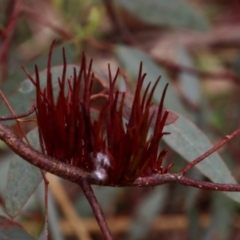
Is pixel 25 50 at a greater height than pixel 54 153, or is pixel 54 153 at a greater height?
pixel 54 153

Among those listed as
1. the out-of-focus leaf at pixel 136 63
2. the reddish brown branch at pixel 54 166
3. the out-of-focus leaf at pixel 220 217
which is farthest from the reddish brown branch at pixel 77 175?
the out-of-focus leaf at pixel 220 217

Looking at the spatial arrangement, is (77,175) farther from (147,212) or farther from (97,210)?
(147,212)

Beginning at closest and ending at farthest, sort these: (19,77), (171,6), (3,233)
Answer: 1. (3,233)
2. (19,77)
3. (171,6)

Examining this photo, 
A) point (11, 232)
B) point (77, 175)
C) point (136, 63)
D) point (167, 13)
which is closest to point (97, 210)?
point (77, 175)

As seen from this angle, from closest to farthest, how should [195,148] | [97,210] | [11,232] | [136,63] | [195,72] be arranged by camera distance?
[97,210]
[11,232]
[195,148]
[136,63]
[195,72]

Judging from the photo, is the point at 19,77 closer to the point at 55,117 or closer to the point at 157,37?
the point at 55,117

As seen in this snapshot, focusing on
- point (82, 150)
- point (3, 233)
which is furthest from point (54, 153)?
point (3, 233)
